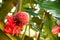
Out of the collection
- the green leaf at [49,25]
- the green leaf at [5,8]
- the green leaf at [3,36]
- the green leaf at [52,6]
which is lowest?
the green leaf at [49,25]

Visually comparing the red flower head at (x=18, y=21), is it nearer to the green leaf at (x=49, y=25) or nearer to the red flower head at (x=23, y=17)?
Answer: the red flower head at (x=23, y=17)

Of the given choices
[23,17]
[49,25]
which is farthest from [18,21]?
[49,25]

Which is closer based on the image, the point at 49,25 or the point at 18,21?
the point at 18,21

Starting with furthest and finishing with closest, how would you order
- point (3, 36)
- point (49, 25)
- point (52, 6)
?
point (49, 25) < point (3, 36) < point (52, 6)

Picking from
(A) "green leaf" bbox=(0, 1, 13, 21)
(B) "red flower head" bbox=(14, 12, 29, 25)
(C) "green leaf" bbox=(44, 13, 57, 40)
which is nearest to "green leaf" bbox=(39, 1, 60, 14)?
(B) "red flower head" bbox=(14, 12, 29, 25)

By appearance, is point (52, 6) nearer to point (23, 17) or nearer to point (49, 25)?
point (23, 17)

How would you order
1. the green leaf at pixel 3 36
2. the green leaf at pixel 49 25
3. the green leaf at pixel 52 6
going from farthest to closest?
1. the green leaf at pixel 49 25
2. the green leaf at pixel 3 36
3. the green leaf at pixel 52 6

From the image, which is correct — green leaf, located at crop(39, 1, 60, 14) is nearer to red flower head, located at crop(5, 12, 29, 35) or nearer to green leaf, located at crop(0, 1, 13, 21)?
red flower head, located at crop(5, 12, 29, 35)

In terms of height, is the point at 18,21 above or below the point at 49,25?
above

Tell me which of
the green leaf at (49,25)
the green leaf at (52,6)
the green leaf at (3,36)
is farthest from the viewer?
the green leaf at (49,25)

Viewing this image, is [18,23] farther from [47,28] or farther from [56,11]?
[47,28]

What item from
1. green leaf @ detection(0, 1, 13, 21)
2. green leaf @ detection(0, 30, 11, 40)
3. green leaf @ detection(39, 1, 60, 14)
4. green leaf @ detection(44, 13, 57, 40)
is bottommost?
green leaf @ detection(44, 13, 57, 40)

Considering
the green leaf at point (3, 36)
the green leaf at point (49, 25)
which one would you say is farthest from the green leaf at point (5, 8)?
the green leaf at point (49, 25)

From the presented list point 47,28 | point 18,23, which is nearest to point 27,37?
point 47,28
